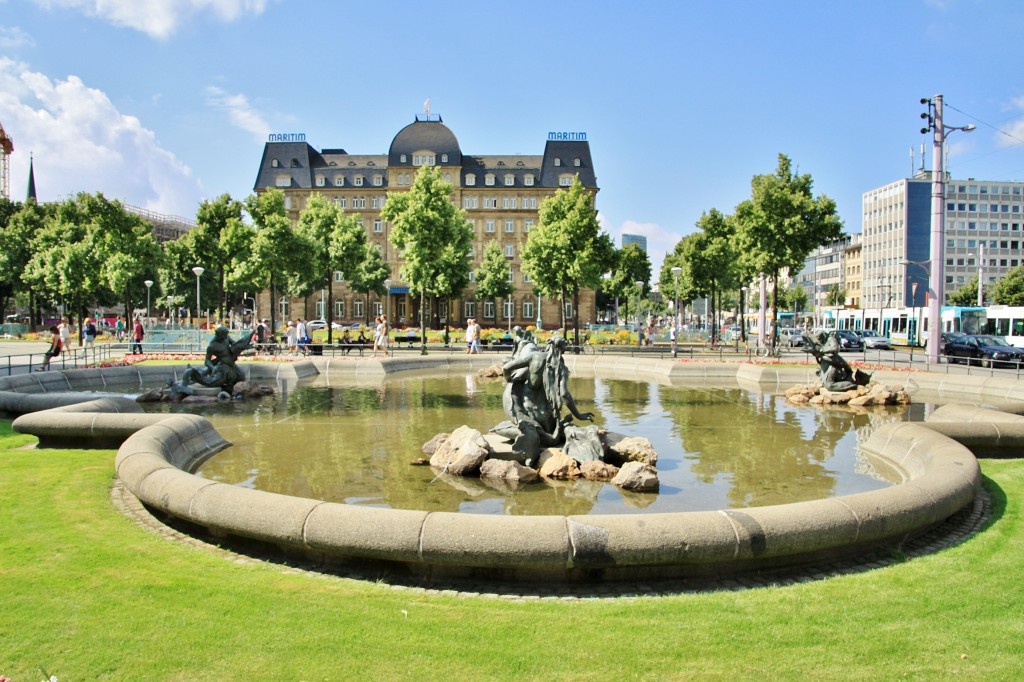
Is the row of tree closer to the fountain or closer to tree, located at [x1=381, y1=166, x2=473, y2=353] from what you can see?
tree, located at [x1=381, y1=166, x2=473, y2=353]

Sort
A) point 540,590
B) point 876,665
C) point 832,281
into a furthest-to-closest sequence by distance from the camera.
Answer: point 832,281
point 540,590
point 876,665

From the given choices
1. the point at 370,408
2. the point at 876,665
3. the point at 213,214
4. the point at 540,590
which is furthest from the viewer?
the point at 213,214

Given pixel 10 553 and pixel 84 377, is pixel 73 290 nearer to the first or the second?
pixel 84 377

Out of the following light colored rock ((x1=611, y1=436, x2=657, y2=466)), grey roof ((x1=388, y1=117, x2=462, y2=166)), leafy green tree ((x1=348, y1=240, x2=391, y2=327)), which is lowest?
light colored rock ((x1=611, y1=436, x2=657, y2=466))

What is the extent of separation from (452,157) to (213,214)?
35.4 meters

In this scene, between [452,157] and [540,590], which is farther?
[452,157]

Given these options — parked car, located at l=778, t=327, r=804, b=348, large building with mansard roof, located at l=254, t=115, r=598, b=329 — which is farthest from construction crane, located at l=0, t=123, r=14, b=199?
parked car, located at l=778, t=327, r=804, b=348

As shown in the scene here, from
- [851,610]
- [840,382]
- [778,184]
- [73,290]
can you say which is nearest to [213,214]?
[73,290]

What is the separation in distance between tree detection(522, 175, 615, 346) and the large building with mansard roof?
32353 mm

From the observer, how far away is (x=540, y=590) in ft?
21.0

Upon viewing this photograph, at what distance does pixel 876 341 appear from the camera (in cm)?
5353

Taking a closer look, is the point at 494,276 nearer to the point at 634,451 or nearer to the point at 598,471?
the point at 634,451

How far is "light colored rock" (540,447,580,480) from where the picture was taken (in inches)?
419

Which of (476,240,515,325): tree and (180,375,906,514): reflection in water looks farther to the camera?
(476,240,515,325): tree
